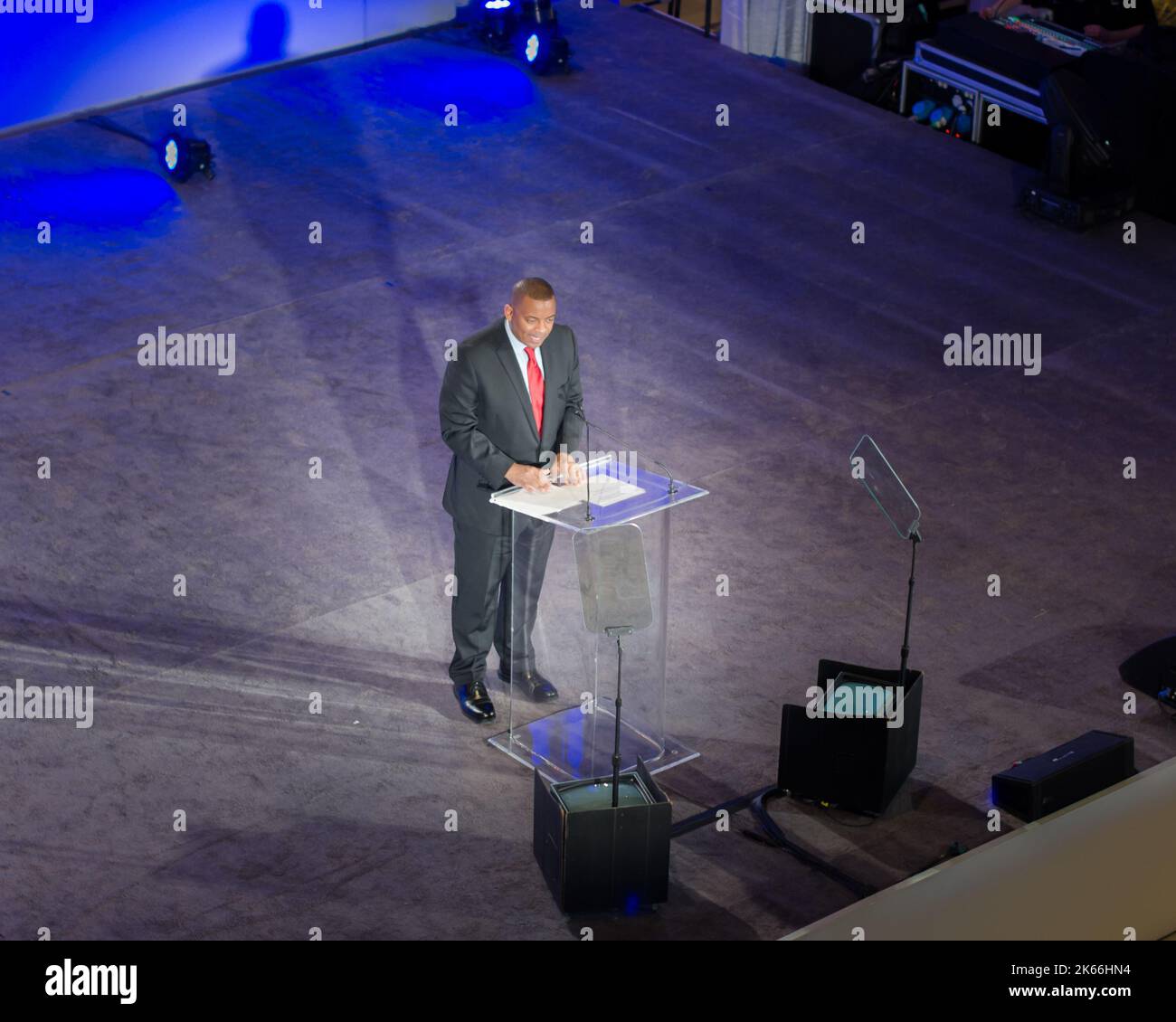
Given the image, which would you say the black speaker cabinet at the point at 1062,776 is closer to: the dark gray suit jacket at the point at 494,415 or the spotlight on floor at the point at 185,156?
the dark gray suit jacket at the point at 494,415

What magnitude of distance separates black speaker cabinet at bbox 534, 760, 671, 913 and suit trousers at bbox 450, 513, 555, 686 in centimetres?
83

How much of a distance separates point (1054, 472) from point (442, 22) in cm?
657

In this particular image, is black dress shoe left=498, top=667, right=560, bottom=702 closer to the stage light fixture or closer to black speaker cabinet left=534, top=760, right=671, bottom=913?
black speaker cabinet left=534, top=760, right=671, bottom=913

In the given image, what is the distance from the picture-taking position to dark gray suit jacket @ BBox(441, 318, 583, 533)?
240 inches

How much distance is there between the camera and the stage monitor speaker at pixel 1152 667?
6.79 metres

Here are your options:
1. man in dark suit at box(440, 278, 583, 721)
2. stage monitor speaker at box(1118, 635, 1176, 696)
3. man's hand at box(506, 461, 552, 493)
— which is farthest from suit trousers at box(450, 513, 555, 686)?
stage monitor speaker at box(1118, 635, 1176, 696)

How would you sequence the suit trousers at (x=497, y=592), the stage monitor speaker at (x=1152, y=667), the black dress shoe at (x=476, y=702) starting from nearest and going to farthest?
the suit trousers at (x=497, y=592), the black dress shoe at (x=476, y=702), the stage monitor speaker at (x=1152, y=667)

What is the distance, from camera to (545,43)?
12.3 meters

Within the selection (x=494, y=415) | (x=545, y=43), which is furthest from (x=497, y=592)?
(x=545, y=43)

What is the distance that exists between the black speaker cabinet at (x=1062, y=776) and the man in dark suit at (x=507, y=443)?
1.66 metres

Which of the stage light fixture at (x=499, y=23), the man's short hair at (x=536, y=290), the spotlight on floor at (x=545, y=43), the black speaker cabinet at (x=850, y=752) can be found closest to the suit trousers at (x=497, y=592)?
the man's short hair at (x=536, y=290)

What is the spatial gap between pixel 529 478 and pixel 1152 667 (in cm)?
250

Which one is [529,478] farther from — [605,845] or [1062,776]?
[1062,776]

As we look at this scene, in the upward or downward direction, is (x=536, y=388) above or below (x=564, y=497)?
above
